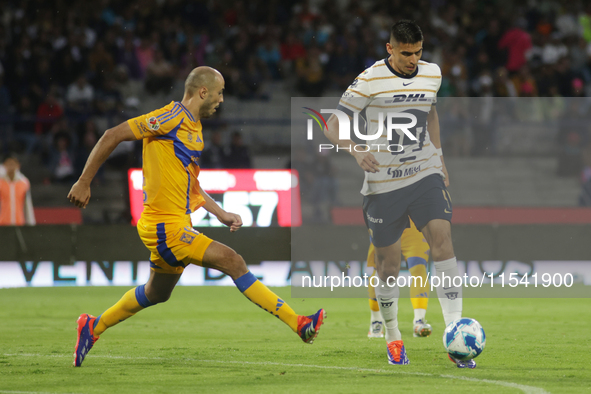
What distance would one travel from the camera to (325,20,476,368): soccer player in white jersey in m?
5.17

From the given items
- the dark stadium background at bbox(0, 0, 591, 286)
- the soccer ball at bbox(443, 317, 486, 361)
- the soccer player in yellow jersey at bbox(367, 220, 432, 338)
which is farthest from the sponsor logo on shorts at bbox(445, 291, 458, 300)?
the dark stadium background at bbox(0, 0, 591, 286)

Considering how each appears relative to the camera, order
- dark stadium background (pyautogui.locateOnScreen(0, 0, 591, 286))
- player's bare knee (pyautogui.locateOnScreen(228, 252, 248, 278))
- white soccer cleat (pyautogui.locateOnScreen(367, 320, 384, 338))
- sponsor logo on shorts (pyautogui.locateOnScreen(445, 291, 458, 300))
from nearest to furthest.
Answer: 1. player's bare knee (pyautogui.locateOnScreen(228, 252, 248, 278))
2. sponsor logo on shorts (pyautogui.locateOnScreen(445, 291, 458, 300))
3. white soccer cleat (pyautogui.locateOnScreen(367, 320, 384, 338))
4. dark stadium background (pyautogui.locateOnScreen(0, 0, 591, 286))

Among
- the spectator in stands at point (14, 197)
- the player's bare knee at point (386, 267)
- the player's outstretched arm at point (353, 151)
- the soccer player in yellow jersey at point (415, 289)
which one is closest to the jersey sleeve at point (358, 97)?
the player's outstretched arm at point (353, 151)

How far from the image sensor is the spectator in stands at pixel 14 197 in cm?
1194

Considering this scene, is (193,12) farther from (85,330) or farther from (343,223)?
(85,330)

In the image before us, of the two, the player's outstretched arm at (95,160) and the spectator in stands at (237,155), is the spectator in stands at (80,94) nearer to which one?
the spectator in stands at (237,155)

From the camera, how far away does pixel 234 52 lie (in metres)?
15.3

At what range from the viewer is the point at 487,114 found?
12578mm

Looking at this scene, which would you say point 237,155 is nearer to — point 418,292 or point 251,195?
point 251,195

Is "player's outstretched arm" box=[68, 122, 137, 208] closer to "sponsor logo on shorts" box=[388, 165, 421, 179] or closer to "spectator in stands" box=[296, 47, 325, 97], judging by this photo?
"sponsor logo on shorts" box=[388, 165, 421, 179]

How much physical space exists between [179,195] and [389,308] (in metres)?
1.63

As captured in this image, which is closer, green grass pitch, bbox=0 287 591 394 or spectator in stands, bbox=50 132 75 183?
green grass pitch, bbox=0 287 591 394

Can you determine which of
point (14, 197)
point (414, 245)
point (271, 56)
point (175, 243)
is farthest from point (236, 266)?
point (271, 56)

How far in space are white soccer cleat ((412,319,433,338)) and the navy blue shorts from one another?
1.53 metres
